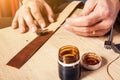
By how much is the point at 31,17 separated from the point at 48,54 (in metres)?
0.25

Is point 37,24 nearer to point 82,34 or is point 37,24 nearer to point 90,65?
point 82,34

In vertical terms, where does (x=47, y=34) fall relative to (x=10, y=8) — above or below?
above

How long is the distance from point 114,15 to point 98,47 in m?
0.15

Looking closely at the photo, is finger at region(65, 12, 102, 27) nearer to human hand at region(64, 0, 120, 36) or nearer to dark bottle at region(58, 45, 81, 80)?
human hand at region(64, 0, 120, 36)

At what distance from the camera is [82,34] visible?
0.82 metres

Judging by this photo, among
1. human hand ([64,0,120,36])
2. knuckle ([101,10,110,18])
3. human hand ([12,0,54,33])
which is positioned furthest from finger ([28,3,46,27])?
knuckle ([101,10,110,18])

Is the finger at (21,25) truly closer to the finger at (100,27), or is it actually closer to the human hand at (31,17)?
the human hand at (31,17)

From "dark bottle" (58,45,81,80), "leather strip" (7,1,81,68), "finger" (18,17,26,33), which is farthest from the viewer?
"finger" (18,17,26,33)

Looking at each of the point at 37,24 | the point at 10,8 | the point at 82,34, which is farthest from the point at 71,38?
the point at 10,8

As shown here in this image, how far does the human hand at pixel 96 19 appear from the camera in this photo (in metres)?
0.77

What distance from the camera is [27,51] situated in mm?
743

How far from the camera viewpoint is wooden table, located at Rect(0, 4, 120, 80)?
637 millimetres

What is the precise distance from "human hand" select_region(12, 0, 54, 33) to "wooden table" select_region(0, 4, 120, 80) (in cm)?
3

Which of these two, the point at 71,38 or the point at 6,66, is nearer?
the point at 6,66
